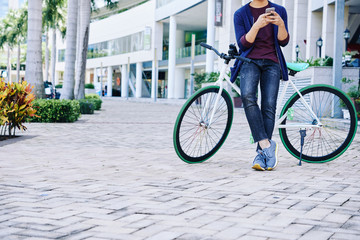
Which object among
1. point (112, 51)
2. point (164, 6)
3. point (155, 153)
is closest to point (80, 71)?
point (155, 153)

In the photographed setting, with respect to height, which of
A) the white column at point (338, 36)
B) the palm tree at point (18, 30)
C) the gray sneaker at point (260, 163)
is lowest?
the gray sneaker at point (260, 163)

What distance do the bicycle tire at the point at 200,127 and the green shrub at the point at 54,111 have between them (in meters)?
8.22

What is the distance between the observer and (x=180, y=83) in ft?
187

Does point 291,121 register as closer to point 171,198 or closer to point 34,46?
point 171,198

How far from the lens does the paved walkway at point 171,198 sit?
2.96 m

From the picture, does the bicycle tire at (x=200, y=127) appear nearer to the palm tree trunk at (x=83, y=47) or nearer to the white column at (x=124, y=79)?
the palm tree trunk at (x=83, y=47)

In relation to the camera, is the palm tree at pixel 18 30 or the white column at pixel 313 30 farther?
the palm tree at pixel 18 30

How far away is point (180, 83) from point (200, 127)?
5176 cm

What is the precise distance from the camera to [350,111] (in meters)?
5.77

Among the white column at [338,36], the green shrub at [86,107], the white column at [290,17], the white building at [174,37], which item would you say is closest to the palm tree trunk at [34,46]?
the green shrub at [86,107]

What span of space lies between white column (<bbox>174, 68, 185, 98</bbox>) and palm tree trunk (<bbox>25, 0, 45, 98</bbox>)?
1674 inches

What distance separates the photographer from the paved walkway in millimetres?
2963

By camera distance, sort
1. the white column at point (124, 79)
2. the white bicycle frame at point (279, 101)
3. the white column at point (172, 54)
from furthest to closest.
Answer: the white column at point (124, 79)
the white column at point (172, 54)
the white bicycle frame at point (279, 101)

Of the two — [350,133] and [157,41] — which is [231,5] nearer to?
[157,41]
